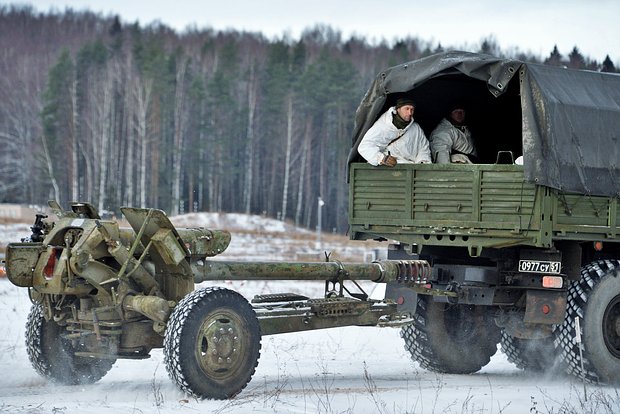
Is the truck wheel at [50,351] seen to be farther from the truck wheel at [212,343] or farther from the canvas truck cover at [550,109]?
the canvas truck cover at [550,109]

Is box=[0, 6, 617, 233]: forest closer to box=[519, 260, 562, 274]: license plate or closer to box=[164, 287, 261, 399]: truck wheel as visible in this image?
box=[519, 260, 562, 274]: license plate

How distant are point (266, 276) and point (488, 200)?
2.44 meters

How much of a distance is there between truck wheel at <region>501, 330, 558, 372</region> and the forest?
48294 millimetres

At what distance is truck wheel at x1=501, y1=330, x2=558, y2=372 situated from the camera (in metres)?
12.4

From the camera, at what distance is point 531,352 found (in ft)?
41.7

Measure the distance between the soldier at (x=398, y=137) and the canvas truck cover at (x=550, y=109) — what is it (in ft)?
0.45

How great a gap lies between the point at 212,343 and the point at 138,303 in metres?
0.76

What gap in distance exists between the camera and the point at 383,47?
349 ft

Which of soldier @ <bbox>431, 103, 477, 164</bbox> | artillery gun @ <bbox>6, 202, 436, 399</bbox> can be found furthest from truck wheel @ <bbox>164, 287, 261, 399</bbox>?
soldier @ <bbox>431, 103, 477, 164</bbox>

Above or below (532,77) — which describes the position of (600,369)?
below

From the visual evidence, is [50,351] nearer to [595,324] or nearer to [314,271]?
[314,271]

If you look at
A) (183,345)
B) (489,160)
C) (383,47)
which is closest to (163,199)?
(383,47)

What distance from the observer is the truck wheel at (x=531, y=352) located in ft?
40.5

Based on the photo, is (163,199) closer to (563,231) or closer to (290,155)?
(290,155)
